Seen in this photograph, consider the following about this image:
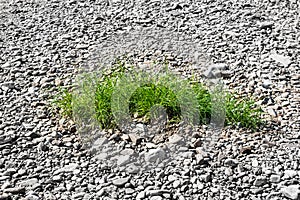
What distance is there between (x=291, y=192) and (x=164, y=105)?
3.15ft

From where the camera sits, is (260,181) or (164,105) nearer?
(260,181)

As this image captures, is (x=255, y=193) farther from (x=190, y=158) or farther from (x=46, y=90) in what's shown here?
(x=46, y=90)

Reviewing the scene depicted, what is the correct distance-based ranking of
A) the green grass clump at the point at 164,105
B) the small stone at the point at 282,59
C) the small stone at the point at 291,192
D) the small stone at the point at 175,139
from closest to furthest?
the small stone at the point at 291,192 < the small stone at the point at 175,139 < the green grass clump at the point at 164,105 < the small stone at the point at 282,59

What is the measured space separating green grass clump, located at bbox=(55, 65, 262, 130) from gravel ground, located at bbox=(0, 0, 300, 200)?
0.30 ft

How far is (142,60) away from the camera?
155 inches

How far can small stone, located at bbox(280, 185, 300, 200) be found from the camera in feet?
8.88

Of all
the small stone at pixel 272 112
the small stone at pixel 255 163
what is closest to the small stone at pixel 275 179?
the small stone at pixel 255 163

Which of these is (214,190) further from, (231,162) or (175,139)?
(175,139)

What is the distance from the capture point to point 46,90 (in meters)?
3.72

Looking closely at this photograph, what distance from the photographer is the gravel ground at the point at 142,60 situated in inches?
112

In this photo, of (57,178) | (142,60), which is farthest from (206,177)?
(142,60)

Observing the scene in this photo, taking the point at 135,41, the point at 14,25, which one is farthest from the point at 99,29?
the point at 14,25

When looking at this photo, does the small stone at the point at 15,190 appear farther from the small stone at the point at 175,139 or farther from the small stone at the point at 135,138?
the small stone at the point at 175,139

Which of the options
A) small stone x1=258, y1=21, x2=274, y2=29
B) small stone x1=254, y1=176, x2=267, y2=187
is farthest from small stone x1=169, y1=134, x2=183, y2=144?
small stone x1=258, y1=21, x2=274, y2=29
